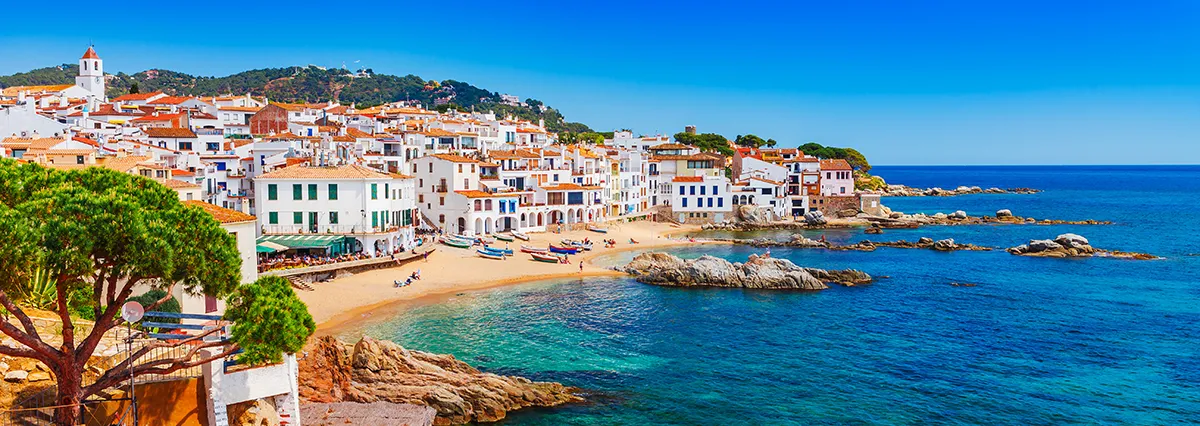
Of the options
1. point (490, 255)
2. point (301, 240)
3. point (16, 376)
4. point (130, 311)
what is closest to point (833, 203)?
point (490, 255)

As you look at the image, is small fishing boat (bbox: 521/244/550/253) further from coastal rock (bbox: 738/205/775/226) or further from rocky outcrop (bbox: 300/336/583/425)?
coastal rock (bbox: 738/205/775/226)

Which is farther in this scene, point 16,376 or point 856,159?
point 856,159

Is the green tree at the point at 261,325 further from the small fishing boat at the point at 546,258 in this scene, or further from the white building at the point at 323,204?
the small fishing boat at the point at 546,258

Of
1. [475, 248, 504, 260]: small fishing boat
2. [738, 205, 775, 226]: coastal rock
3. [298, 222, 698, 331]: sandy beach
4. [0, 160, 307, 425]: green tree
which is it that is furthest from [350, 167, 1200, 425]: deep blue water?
[738, 205, 775, 226]: coastal rock

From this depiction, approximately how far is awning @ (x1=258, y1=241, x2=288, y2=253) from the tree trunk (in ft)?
114

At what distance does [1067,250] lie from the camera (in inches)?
2719

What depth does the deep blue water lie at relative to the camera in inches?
1067

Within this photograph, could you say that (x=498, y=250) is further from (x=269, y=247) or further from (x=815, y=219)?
(x=815, y=219)

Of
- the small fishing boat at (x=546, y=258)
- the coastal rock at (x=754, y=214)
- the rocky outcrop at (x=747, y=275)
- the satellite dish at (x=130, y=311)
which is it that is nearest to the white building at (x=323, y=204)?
the small fishing boat at (x=546, y=258)

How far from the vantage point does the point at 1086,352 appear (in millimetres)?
35125

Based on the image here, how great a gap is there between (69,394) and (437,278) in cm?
3696

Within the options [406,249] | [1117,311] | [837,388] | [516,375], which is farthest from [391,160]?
[1117,311]

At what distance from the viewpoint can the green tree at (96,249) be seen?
498 inches

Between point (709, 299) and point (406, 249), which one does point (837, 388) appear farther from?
point (406, 249)
